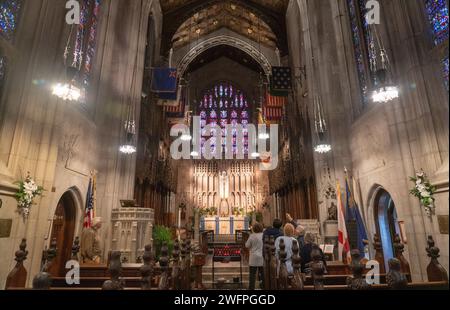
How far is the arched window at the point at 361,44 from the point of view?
7.93 m

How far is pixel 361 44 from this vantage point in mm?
8289

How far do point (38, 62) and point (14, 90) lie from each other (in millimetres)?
775

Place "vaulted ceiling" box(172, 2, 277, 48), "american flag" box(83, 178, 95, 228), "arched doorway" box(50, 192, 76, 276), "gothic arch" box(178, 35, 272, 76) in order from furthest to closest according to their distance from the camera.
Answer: "gothic arch" box(178, 35, 272, 76)
"vaulted ceiling" box(172, 2, 277, 48)
"american flag" box(83, 178, 95, 228)
"arched doorway" box(50, 192, 76, 276)

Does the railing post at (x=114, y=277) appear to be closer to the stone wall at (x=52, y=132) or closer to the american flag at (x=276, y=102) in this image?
the stone wall at (x=52, y=132)

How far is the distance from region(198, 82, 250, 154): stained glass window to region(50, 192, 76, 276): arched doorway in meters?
15.7

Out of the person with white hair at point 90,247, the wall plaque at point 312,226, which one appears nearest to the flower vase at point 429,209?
the wall plaque at point 312,226

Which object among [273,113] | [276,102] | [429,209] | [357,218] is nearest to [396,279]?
[429,209]

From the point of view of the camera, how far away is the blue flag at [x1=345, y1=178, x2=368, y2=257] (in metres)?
6.15

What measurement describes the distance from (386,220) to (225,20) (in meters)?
18.1

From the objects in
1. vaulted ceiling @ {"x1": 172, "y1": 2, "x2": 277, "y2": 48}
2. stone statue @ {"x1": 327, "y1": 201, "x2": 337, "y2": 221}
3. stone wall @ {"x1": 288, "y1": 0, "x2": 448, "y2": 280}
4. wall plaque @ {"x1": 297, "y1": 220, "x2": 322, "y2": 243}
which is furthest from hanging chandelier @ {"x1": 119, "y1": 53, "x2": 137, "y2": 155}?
vaulted ceiling @ {"x1": 172, "y1": 2, "x2": 277, "y2": 48}

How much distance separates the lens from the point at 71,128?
7066 millimetres

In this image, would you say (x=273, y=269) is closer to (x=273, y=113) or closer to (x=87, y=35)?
(x=87, y=35)

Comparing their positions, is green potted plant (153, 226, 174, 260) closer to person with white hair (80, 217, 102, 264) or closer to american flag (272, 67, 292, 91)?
person with white hair (80, 217, 102, 264)
